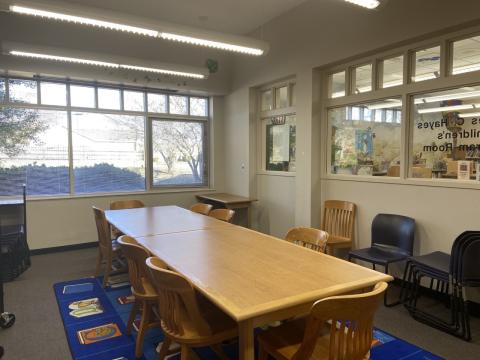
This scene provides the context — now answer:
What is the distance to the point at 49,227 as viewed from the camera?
16.7ft

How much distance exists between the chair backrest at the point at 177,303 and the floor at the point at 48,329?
1124mm

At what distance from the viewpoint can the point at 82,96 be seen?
531cm

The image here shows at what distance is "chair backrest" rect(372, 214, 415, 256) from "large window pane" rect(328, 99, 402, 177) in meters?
0.51

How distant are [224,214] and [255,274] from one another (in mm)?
1942

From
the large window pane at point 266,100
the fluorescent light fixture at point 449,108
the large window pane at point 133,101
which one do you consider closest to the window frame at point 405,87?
the fluorescent light fixture at point 449,108

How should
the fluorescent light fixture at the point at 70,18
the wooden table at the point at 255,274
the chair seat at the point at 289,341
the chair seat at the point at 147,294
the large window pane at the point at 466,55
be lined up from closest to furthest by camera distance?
the wooden table at the point at 255,274
the chair seat at the point at 289,341
the chair seat at the point at 147,294
the fluorescent light fixture at the point at 70,18
the large window pane at the point at 466,55

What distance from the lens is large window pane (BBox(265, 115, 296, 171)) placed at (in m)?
5.17

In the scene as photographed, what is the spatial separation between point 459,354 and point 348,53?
3.11 meters

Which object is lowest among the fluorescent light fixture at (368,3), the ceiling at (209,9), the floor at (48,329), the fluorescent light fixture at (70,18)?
the floor at (48,329)

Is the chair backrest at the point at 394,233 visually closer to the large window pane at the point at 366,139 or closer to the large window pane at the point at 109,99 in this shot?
the large window pane at the point at 366,139

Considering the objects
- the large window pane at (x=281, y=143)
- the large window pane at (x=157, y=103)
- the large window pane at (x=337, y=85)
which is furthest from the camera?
the large window pane at (x=157, y=103)

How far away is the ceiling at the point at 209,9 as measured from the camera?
453 centimetres

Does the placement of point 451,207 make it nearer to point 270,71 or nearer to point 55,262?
point 270,71

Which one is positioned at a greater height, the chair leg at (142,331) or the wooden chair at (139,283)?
the wooden chair at (139,283)
